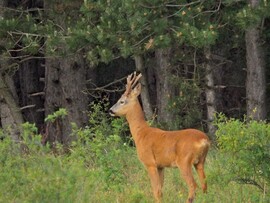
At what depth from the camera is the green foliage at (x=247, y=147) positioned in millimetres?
10922

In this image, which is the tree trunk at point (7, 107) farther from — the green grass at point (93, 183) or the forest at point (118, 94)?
the green grass at point (93, 183)

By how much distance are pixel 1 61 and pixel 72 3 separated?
2245 mm

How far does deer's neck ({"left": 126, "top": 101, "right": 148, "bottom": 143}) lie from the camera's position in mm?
13164

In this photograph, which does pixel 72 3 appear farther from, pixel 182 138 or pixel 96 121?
pixel 182 138

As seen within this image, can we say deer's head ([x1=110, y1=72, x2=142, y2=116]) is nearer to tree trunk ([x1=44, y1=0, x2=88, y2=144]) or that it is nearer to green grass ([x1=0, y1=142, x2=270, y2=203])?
green grass ([x1=0, y1=142, x2=270, y2=203])

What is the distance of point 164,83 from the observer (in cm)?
2208

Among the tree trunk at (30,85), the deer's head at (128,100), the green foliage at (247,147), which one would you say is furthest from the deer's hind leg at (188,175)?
the tree trunk at (30,85)

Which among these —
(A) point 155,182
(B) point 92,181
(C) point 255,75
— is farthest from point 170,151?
(C) point 255,75

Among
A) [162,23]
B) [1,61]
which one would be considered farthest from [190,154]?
[1,61]

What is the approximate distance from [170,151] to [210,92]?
986 centimetres

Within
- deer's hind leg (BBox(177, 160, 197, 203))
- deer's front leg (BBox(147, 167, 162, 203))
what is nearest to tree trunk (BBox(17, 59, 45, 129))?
deer's front leg (BBox(147, 167, 162, 203))

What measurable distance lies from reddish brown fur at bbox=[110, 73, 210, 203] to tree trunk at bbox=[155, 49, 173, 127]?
8.19m

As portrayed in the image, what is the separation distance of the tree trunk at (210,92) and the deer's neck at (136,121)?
7.71m

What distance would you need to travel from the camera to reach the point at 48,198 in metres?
9.30
